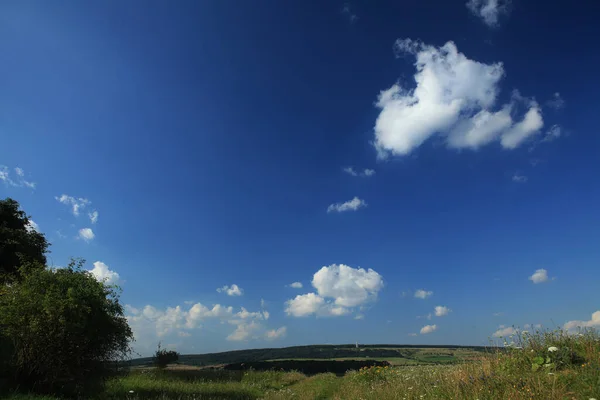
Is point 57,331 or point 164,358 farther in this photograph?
point 164,358

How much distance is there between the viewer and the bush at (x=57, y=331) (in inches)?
540

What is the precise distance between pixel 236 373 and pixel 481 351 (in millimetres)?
24237

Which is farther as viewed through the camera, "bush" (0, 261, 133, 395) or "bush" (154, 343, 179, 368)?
"bush" (154, 343, 179, 368)

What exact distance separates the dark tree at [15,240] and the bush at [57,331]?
17.7 meters

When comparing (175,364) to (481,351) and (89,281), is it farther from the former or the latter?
(481,351)

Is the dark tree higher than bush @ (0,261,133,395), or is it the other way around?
the dark tree

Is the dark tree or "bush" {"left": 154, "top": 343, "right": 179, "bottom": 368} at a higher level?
the dark tree

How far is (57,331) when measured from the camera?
1407 centimetres

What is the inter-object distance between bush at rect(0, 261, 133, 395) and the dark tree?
17681 millimetres

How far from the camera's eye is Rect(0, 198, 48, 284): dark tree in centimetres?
2975

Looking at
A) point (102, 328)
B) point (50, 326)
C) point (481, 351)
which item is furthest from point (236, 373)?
point (481, 351)

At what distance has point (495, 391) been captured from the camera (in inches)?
290

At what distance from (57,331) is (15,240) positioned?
75.4ft

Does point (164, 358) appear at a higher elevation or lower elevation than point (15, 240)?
lower
